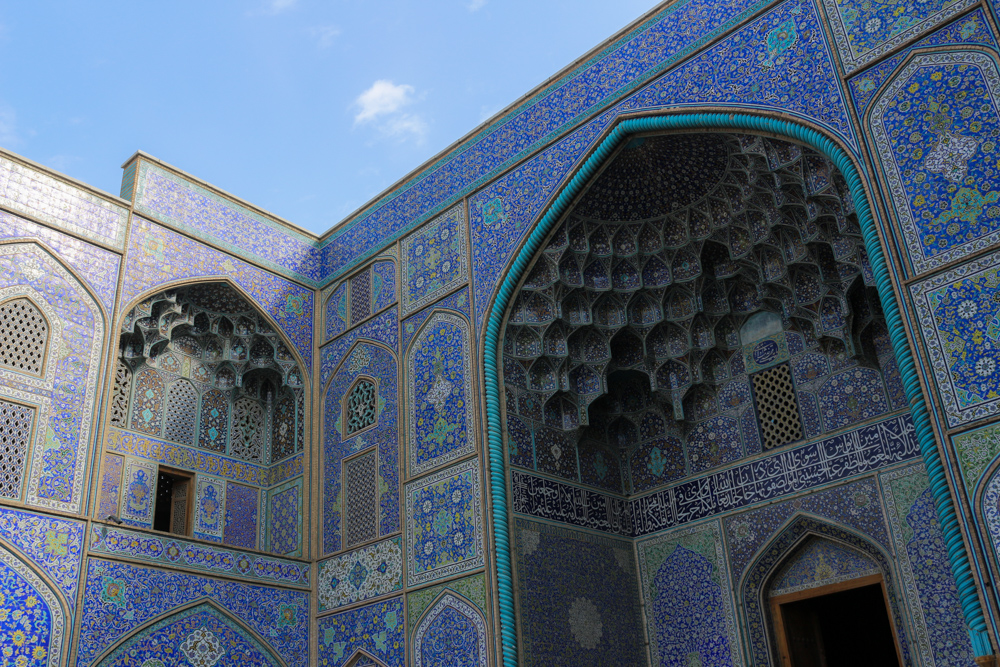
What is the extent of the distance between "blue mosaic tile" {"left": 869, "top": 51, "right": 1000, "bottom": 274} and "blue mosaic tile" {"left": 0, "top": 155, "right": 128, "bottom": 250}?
19.8 feet

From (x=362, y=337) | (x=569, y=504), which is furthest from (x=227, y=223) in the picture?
(x=569, y=504)

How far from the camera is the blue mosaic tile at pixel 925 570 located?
5.82 m

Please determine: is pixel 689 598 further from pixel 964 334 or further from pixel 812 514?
pixel 964 334

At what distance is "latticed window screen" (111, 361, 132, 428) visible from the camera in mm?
7773

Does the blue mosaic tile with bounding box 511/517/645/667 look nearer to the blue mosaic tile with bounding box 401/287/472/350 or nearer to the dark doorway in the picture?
the dark doorway

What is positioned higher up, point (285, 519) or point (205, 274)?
point (205, 274)

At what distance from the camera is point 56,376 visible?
6738mm

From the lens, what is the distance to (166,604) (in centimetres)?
668

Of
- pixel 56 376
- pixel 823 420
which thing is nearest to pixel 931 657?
pixel 823 420

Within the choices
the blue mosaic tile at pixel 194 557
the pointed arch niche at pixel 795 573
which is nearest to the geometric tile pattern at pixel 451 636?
the blue mosaic tile at pixel 194 557

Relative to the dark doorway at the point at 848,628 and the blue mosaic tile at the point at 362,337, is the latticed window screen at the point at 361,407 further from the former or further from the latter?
the dark doorway at the point at 848,628

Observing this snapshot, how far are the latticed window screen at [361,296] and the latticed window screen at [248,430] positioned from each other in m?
1.45

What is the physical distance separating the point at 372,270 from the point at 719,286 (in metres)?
3.30

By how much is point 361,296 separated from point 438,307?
1.24 metres
